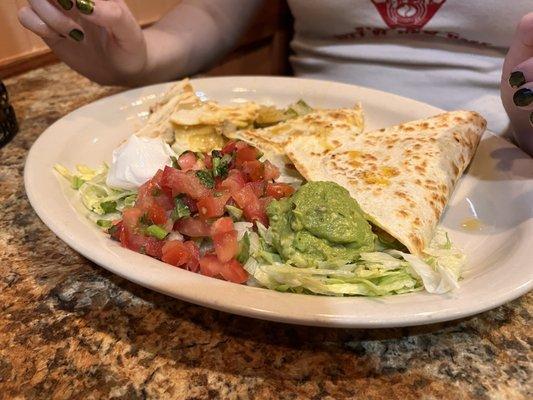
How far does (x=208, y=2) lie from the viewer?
2158mm

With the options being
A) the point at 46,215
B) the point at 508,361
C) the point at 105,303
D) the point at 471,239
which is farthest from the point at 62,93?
the point at 508,361

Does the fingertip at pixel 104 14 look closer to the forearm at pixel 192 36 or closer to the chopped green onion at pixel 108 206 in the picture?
the forearm at pixel 192 36

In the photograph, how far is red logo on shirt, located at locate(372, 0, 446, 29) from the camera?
5.60 feet

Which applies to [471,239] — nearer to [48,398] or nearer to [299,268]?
[299,268]

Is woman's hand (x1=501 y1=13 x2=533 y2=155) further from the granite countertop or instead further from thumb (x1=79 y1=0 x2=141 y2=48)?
thumb (x1=79 y1=0 x2=141 y2=48)

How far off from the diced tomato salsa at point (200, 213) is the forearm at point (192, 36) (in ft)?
2.65

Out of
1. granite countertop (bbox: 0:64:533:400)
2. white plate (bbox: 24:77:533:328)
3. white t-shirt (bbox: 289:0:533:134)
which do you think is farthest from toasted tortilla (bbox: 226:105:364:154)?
granite countertop (bbox: 0:64:533:400)

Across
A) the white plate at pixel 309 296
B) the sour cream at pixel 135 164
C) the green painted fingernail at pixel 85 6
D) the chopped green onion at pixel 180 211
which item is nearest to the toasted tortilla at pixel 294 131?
the white plate at pixel 309 296

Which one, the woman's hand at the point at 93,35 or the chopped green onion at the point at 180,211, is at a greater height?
the woman's hand at the point at 93,35

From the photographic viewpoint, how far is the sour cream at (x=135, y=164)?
1.27m

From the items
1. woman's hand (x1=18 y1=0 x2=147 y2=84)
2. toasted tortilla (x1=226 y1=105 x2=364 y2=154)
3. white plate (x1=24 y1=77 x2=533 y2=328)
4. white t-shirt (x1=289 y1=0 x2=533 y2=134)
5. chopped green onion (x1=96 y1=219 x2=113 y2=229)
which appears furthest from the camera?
white t-shirt (x1=289 y1=0 x2=533 y2=134)

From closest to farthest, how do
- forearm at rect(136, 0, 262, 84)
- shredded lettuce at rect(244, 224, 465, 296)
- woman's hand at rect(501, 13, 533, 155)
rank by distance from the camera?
shredded lettuce at rect(244, 224, 465, 296), woman's hand at rect(501, 13, 533, 155), forearm at rect(136, 0, 262, 84)

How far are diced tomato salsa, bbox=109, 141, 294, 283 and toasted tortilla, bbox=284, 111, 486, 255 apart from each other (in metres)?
0.17

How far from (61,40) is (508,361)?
1511mm
